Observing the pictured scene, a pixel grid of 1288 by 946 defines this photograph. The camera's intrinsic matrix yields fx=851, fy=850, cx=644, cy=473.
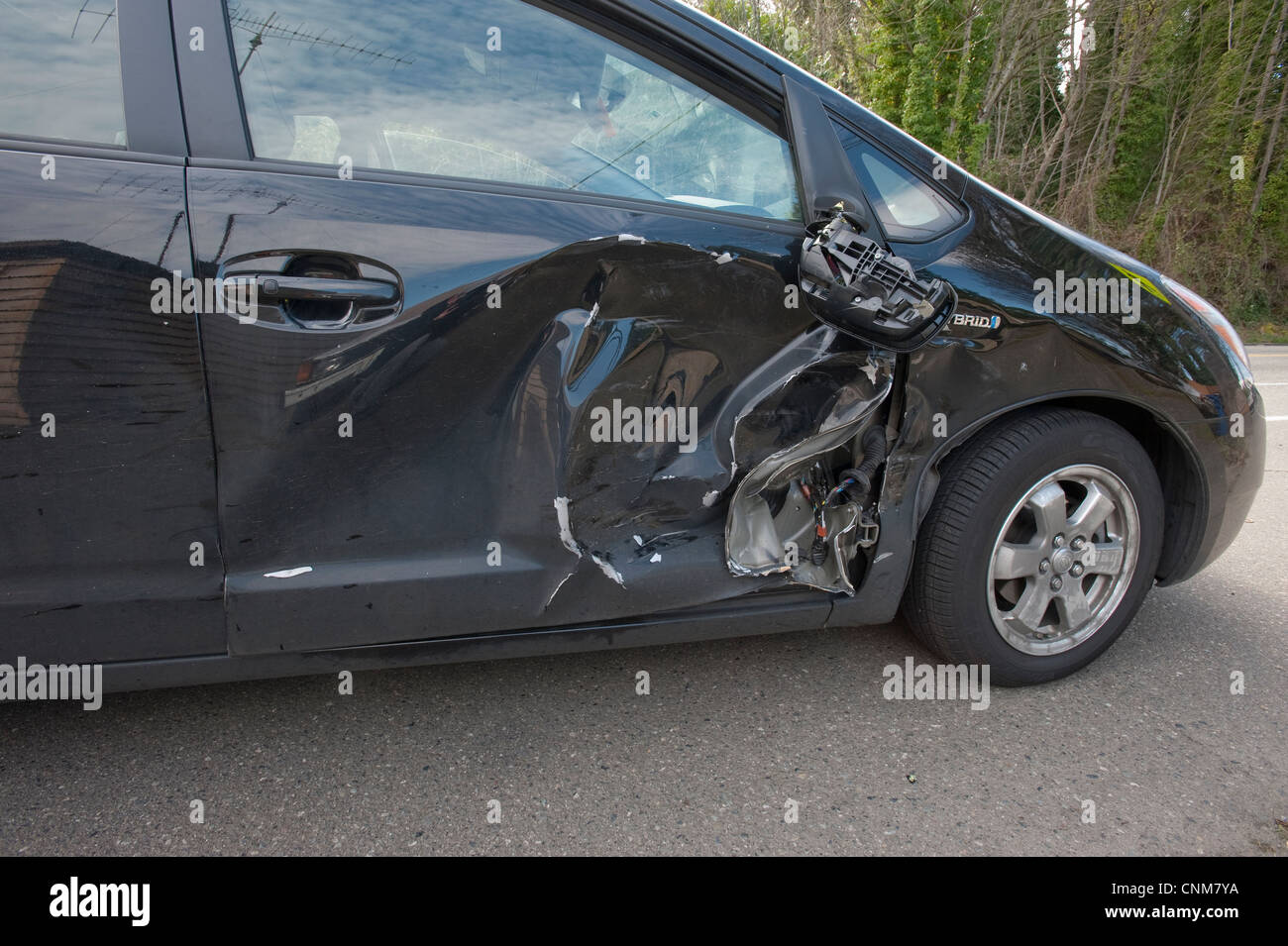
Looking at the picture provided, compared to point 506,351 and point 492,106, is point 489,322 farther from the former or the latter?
point 492,106

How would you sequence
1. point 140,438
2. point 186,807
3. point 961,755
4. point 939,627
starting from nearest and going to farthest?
point 140,438 → point 186,807 → point 961,755 → point 939,627

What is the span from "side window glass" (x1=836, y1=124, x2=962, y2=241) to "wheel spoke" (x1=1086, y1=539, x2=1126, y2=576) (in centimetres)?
103

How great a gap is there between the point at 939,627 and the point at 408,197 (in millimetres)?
1780

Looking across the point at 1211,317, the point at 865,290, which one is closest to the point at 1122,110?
the point at 1211,317

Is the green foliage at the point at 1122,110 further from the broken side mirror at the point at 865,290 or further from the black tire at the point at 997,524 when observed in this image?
the broken side mirror at the point at 865,290

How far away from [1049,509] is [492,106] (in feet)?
5.92

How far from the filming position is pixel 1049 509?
2375mm

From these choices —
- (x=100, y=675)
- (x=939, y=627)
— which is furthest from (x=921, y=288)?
(x=100, y=675)

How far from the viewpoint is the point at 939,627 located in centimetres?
240

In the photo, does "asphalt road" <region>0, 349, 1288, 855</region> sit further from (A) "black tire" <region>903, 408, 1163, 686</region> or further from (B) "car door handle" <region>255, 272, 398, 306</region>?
(B) "car door handle" <region>255, 272, 398, 306</region>

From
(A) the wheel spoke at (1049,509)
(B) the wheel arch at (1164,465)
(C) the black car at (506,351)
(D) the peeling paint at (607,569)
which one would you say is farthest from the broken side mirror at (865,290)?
(D) the peeling paint at (607,569)

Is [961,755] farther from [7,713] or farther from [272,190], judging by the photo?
[7,713]

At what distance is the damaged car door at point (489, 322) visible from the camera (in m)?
1.74

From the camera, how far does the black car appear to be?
5.50 ft
